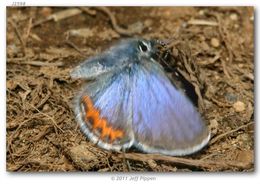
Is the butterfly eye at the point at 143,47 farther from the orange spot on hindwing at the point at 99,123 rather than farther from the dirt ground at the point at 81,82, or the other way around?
the orange spot on hindwing at the point at 99,123

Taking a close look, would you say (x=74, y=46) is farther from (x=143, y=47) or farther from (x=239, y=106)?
(x=239, y=106)

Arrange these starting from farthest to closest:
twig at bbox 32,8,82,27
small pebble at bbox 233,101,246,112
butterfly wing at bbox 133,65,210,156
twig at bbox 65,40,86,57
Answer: twig at bbox 32,8,82,27, twig at bbox 65,40,86,57, small pebble at bbox 233,101,246,112, butterfly wing at bbox 133,65,210,156

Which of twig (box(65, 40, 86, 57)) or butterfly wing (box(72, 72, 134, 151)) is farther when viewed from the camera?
twig (box(65, 40, 86, 57))

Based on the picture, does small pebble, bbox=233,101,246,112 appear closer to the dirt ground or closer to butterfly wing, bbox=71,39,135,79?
the dirt ground

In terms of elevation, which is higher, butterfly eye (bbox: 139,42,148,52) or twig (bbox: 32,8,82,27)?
twig (bbox: 32,8,82,27)

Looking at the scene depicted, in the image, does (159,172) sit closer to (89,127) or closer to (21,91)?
(89,127)

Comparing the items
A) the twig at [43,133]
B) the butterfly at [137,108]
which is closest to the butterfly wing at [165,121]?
the butterfly at [137,108]

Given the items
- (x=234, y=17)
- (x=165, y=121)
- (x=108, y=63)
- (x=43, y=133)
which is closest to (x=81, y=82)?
(x=108, y=63)

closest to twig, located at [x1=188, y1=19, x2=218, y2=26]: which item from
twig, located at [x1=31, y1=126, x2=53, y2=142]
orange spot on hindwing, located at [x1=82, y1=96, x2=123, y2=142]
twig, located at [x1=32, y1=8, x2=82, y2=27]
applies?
twig, located at [x1=32, y1=8, x2=82, y2=27]
